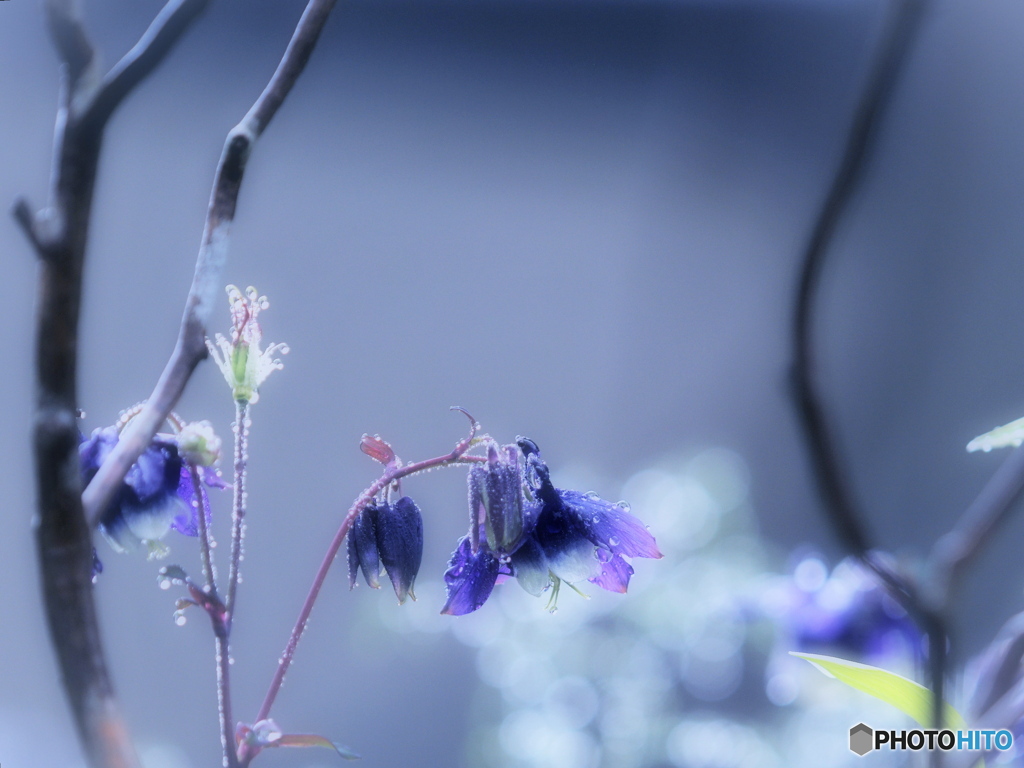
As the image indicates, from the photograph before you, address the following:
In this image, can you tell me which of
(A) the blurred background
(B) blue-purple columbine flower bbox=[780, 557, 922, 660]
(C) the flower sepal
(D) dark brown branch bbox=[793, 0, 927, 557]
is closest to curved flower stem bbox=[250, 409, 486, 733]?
(C) the flower sepal

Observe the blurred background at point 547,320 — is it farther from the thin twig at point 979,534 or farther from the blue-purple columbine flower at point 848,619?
the thin twig at point 979,534

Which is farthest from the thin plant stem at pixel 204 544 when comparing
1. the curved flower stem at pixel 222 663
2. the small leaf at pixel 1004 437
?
the small leaf at pixel 1004 437

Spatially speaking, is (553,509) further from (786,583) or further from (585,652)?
(585,652)

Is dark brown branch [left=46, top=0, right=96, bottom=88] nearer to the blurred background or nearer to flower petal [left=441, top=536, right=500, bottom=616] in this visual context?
flower petal [left=441, top=536, right=500, bottom=616]

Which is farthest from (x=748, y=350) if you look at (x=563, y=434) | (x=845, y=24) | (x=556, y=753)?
(x=556, y=753)

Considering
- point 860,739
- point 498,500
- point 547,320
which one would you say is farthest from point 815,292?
point 547,320

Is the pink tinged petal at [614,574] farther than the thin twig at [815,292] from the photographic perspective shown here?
Yes

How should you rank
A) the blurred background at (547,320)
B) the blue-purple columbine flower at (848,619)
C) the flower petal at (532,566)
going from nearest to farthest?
the flower petal at (532,566), the blue-purple columbine flower at (848,619), the blurred background at (547,320)
